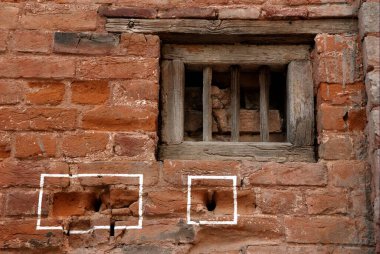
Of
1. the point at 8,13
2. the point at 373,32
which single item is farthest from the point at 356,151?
the point at 8,13

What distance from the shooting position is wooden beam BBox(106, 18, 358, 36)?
3283 mm

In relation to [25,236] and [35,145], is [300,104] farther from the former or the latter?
[25,236]

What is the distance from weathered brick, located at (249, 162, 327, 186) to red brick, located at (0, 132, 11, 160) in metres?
1.33

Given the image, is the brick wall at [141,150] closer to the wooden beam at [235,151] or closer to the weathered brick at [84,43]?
the weathered brick at [84,43]

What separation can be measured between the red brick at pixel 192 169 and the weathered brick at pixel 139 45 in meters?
0.65

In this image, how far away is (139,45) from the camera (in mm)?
3250

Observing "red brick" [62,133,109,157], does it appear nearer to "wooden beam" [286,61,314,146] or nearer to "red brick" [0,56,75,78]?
"red brick" [0,56,75,78]

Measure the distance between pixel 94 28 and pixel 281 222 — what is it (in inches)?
60.3

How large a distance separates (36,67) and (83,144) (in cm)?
53

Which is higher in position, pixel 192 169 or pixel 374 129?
pixel 374 129

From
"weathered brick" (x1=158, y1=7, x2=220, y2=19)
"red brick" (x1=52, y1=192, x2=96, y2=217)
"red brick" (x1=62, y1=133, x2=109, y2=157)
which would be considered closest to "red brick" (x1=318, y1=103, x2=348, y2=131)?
"weathered brick" (x1=158, y1=7, x2=220, y2=19)

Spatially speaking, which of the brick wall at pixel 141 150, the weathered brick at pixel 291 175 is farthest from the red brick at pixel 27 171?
the weathered brick at pixel 291 175

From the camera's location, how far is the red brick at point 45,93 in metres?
3.15

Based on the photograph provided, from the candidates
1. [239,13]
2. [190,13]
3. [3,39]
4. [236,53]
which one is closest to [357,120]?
[236,53]
